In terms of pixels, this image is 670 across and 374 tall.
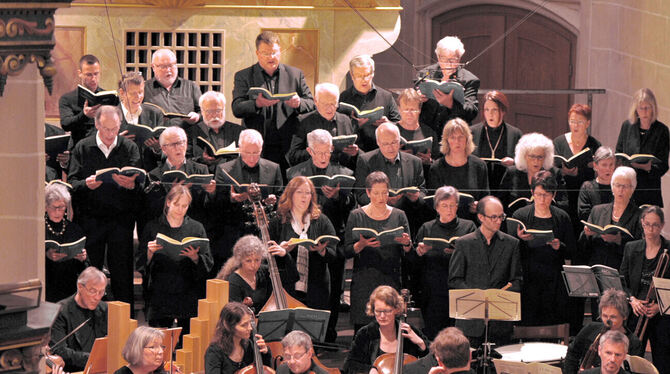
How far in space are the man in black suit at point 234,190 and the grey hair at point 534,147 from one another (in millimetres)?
1573

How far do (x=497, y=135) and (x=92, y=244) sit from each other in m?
2.77

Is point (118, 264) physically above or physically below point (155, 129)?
below

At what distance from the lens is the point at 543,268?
8.59 metres

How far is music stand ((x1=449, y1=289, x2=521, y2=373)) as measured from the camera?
303 inches

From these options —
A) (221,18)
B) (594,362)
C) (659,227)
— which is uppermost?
(221,18)

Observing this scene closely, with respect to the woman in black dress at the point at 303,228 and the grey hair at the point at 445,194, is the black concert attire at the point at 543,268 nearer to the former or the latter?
the grey hair at the point at 445,194

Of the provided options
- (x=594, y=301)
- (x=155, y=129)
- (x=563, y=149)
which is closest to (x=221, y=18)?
(x=155, y=129)

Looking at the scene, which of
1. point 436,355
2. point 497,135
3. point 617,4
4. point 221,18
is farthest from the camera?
point 617,4

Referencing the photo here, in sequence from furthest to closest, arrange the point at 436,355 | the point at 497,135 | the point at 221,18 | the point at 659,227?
the point at 221,18 < the point at 497,135 < the point at 659,227 < the point at 436,355

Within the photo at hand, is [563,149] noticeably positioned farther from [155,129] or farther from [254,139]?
[155,129]

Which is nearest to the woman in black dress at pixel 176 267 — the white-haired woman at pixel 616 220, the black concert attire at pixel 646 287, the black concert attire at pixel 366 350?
the black concert attire at pixel 366 350

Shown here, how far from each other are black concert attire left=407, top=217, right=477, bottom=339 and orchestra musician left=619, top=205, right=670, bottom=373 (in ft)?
3.25

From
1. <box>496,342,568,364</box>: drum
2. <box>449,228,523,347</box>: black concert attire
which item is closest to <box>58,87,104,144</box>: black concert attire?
<box>449,228,523,347</box>: black concert attire

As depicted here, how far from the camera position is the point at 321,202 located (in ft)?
28.2
